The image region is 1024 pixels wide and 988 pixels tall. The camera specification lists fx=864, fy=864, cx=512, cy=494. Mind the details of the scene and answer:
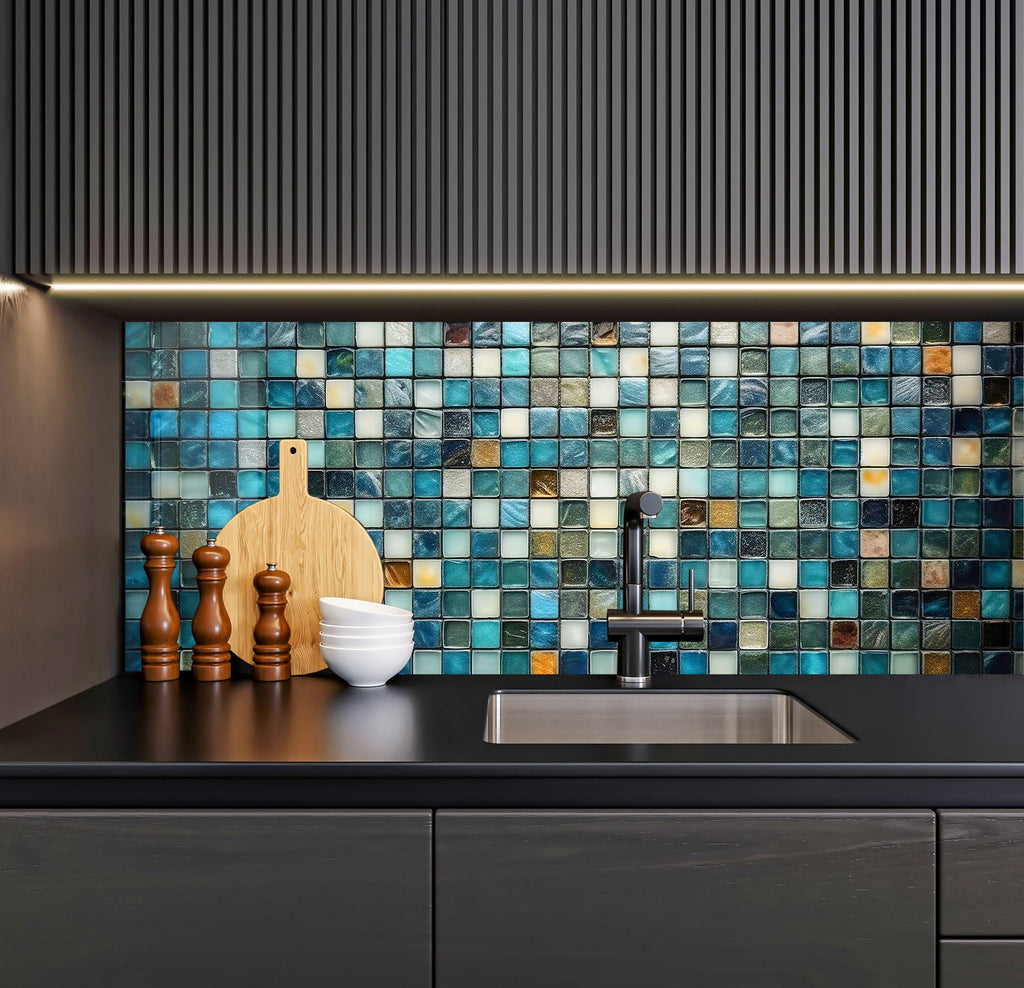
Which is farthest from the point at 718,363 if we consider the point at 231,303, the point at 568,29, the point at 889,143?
the point at 231,303

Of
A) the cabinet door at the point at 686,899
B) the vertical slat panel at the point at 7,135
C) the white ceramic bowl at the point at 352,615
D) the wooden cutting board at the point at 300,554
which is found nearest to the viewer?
the cabinet door at the point at 686,899

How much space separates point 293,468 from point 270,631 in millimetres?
329

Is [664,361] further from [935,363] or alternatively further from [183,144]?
[183,144]

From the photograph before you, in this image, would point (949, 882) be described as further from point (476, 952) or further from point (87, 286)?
point (87, 286)

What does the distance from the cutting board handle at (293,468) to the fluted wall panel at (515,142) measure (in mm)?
462

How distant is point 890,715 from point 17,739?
1291mm

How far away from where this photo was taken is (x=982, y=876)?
107 centimetres

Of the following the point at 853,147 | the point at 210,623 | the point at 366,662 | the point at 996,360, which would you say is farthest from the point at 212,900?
the point at 996,360

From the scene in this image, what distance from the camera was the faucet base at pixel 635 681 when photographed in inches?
62.9

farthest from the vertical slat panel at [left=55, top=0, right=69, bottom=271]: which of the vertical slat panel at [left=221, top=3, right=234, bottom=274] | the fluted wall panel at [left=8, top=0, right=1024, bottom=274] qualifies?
the vertical slat panel at [left=221, top=3, right=234, bottom=274]

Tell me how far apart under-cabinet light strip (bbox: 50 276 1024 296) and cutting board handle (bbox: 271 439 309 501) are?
0.35 m

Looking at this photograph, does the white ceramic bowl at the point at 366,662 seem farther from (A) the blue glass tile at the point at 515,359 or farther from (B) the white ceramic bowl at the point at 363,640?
(A) the blue glass tile at the point at 515,359

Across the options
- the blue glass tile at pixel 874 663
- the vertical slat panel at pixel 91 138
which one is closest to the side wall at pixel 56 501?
the vertical slat panel at pixel 91 138

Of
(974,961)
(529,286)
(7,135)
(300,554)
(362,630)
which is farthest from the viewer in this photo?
(300,554)
